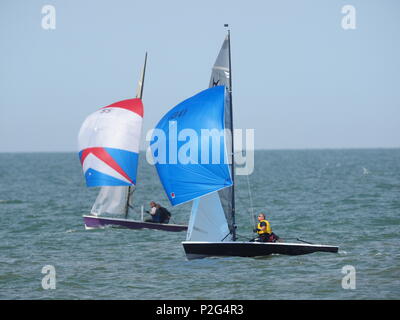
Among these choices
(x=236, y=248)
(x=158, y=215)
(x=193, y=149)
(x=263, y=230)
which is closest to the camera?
(x=193, y=149)

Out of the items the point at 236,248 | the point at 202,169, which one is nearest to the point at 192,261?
the point at 236,248

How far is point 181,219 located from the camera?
1586 inches

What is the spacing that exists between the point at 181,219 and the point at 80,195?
21387 mm

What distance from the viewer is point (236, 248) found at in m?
24.0

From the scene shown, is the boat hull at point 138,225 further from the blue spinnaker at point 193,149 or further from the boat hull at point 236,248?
the blue spinnaker at point 193,149

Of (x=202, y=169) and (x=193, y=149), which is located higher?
(x=193, y=149)
